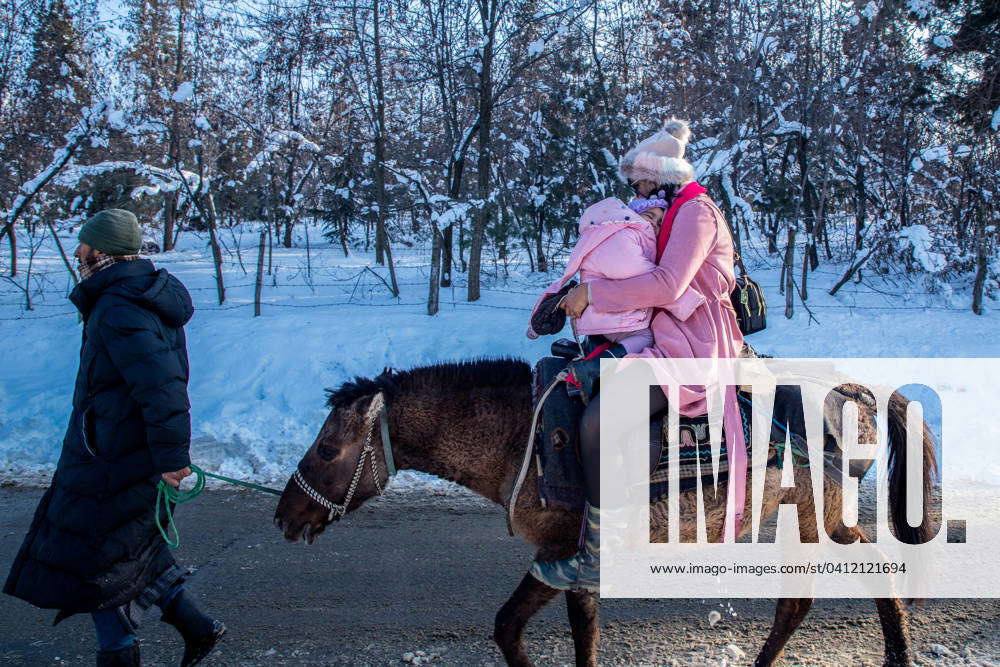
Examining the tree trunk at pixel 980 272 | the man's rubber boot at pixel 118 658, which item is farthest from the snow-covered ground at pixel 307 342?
the man's rubber boot at pixel 118 658

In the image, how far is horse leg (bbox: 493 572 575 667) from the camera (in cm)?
298

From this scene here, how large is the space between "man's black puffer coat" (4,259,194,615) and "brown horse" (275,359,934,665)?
58 cm

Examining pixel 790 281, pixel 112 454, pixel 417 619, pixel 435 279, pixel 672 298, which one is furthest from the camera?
pixel 435 279

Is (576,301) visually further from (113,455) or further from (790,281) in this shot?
(790,281)

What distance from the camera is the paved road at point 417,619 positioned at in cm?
343

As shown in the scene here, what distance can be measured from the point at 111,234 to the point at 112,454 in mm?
914

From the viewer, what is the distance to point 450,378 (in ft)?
10.6

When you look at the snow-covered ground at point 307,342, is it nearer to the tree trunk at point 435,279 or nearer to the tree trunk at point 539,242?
the tree trunk at point 435,279

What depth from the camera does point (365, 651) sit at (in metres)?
3.45

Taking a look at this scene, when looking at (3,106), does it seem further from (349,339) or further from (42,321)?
(349,339)

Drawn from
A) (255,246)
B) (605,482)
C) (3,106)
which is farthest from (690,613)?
(255,246)

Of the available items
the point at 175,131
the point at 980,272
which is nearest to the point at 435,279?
the point at 175,131

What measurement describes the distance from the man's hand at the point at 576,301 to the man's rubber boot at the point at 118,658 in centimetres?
232

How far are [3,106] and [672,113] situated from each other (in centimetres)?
1133
